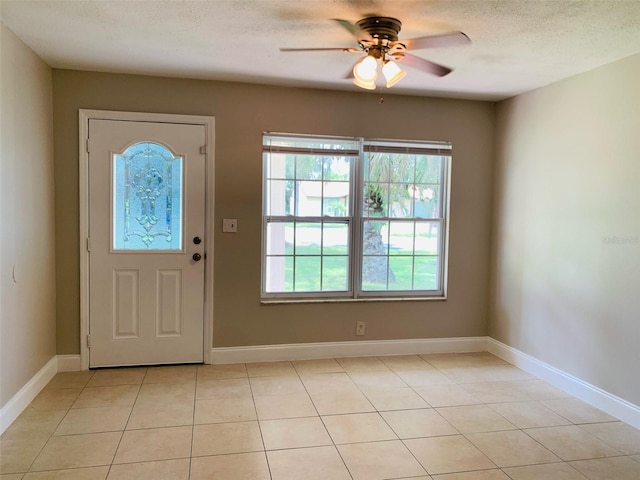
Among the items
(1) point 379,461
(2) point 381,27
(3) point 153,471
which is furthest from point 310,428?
(2) point 381,27

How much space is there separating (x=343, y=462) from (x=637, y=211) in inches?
93.6

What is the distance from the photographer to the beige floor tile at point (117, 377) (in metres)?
3.46

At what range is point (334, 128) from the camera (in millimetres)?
4031

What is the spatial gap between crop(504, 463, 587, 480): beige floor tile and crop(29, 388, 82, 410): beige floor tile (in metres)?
2.72

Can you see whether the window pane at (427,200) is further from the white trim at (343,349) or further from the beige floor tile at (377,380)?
the beige floor tile at (377,380)

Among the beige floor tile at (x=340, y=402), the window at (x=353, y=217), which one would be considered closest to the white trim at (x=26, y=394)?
the window at (x=353, y=217)

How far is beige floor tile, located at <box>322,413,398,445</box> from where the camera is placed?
2.69m

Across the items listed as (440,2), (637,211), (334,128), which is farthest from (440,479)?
(334,128)

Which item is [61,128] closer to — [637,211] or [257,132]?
[257,132]

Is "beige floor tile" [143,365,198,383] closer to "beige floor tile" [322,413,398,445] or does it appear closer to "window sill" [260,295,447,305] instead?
"window sill" [260,295,447,305]

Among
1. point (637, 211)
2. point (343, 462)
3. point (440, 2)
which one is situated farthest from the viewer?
point (637, 211)

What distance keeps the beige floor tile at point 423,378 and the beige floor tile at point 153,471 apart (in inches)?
72.1

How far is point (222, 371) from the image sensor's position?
148 inches

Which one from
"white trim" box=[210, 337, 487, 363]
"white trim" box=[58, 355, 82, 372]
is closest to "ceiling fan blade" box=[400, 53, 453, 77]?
"white trim" box=[210, 337, 487, 363]
